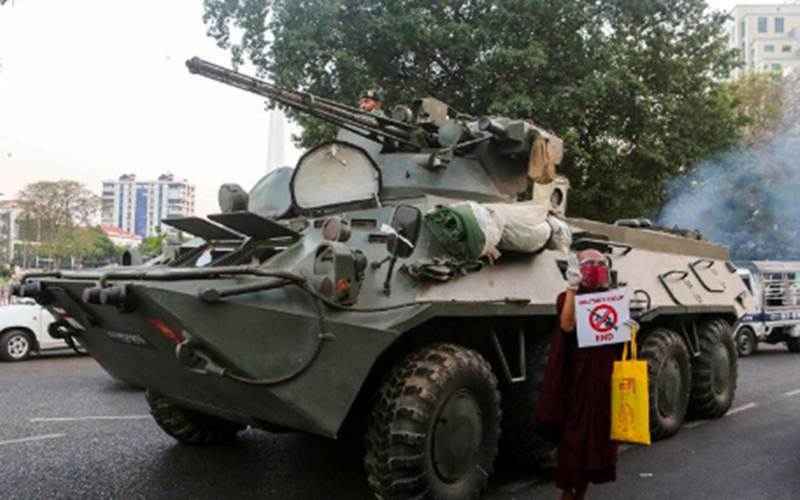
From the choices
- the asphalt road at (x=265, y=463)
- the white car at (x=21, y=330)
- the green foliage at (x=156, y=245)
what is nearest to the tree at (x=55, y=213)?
the green foliage at (x=156, y=245)

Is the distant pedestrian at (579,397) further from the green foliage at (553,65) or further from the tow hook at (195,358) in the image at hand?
the green foliage at (553,65)

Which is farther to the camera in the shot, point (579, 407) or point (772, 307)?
point (772, 307)

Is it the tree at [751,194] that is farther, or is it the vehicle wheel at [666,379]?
the tree at [751,194]

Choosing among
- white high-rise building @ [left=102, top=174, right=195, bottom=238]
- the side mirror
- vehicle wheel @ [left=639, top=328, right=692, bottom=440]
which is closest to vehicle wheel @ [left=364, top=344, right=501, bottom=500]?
vehicle wheel @ [left=639, top=328, right=692, bottom=440]

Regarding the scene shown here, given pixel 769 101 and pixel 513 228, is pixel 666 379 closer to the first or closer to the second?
pixel 513 228

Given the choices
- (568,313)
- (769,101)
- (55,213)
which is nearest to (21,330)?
(568,313)

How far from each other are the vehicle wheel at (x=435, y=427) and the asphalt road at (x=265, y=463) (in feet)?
2.01

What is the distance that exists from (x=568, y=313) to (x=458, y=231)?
0.89 metres

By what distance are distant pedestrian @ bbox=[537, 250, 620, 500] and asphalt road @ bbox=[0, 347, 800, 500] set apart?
972 mm

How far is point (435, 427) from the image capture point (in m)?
4.71

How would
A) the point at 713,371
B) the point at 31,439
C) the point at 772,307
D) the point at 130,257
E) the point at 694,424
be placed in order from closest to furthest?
1. the point at 130,257
2. the point at 31,439
3. the point at 694,424
4. the point at 713,371
5. the point at 772,307

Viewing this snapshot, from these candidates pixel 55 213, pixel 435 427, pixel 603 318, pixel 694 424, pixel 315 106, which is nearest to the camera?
pixel 603 318

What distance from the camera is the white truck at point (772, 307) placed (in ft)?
52.7

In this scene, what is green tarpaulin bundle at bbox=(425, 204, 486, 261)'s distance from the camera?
4992 mm
